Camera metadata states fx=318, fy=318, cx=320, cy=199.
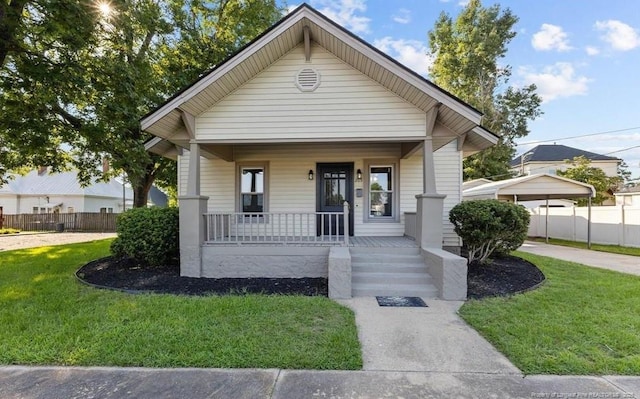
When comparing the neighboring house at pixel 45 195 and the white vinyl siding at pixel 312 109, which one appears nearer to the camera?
the white vinyl siding at pixel 312 109

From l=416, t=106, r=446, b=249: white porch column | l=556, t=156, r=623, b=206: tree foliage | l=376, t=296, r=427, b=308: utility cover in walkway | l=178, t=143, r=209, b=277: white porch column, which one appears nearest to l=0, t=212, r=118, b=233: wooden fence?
l=178, t=143, r=209, b=277: white porch column

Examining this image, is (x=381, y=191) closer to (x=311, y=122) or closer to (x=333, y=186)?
(x=333, y=186)

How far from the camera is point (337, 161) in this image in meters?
9.28

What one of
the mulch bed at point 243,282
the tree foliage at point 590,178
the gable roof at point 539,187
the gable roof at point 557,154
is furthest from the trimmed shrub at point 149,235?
the gable roof at point 557,154

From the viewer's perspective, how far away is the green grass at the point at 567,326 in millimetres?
3277

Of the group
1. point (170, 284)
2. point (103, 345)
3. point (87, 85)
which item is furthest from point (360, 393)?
point (87, 85)

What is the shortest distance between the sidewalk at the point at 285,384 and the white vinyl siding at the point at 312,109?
4.94 metres

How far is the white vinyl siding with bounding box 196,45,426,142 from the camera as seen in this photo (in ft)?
22.7

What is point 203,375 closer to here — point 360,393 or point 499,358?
point 360,393

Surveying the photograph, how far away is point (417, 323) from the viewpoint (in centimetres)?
447

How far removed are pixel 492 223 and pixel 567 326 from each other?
294cm

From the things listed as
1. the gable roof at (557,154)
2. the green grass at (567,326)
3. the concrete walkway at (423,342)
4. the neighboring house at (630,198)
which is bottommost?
the concrete walkway at (423,342)

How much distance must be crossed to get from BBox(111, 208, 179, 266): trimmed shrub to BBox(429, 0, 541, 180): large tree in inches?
886

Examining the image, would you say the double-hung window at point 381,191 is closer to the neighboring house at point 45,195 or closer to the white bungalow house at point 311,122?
the white bungalow house at point 311,122
